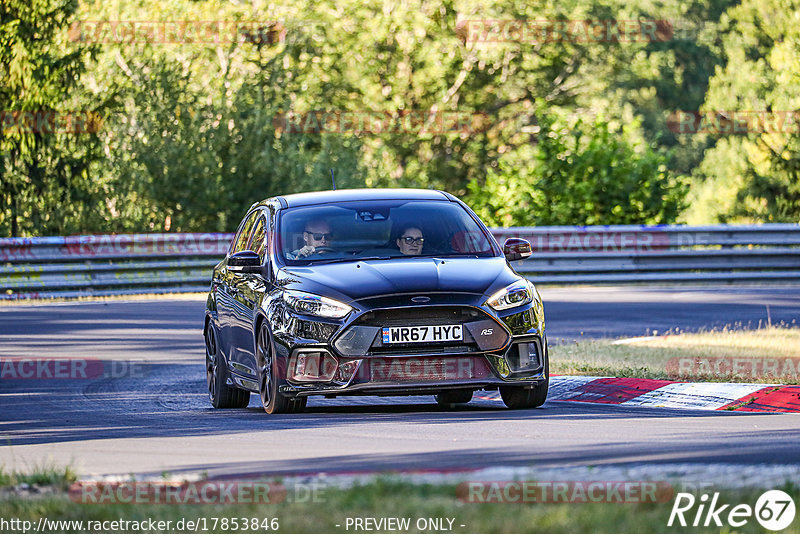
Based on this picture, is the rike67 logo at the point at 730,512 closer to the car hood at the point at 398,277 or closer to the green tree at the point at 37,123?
the car hood at the point at 398,277

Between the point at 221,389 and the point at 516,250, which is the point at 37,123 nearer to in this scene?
the point at 221,389

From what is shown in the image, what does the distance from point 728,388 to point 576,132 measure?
2267 centimetres

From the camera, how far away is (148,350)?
16797 mm

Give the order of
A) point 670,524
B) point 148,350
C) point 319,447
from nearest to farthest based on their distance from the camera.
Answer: point 670,524 < point 319,447 < point 148,350

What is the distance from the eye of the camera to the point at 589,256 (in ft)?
87.2

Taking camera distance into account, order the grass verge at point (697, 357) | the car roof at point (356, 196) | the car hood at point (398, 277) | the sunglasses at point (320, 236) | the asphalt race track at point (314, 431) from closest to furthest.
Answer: the asphalt race track at point (314, 431) → the car hood at point (398, 277) → the sunglasses at point (320, 236) → the car roof at point (356, 196) → the grass verge at point (697, 357)

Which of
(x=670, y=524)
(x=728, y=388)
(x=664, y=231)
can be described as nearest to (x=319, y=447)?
(x=670, y=524)

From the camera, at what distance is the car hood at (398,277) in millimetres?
10148

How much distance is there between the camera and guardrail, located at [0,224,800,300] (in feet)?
82.6

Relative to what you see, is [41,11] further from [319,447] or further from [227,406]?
[319,447]

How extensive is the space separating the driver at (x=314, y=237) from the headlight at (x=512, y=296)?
1498 mm

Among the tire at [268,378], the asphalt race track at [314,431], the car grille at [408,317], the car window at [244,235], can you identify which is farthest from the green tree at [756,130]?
the car grille at [408,317]

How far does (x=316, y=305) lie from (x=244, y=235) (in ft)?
8.92

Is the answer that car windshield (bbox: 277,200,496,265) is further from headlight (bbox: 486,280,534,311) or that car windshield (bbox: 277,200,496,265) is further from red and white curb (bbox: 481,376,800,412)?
red and white curb (bbox: 481,376,800,412)
